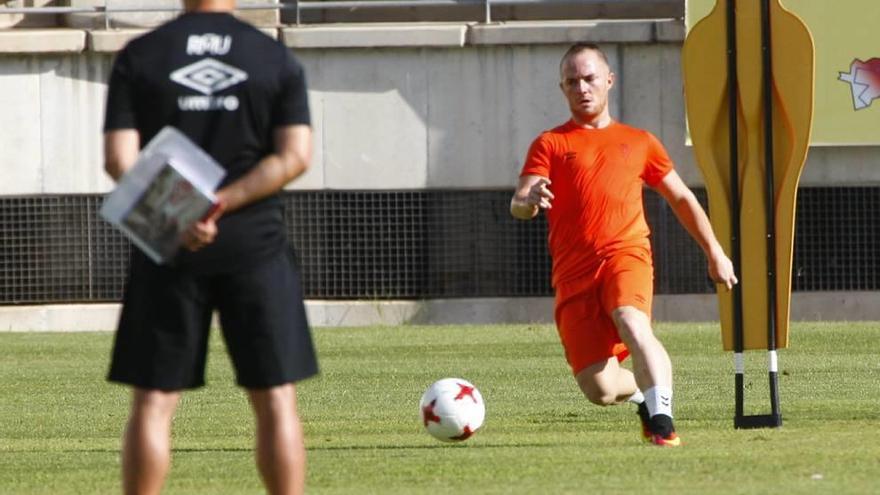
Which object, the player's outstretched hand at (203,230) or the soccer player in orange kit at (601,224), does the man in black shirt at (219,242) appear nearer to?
the player's outstretched hand at (203,230)

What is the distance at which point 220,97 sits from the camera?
593cm

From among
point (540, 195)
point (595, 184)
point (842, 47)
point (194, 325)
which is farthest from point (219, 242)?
point (842, 47)

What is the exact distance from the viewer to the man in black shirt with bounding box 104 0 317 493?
594 cm

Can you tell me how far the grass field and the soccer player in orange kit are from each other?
48cm

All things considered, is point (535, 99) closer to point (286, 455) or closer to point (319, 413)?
point (319, 413)

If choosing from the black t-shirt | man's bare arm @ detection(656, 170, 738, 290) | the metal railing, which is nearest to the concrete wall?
the metal railing

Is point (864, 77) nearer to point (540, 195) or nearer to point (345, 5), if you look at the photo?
point (345, 5)

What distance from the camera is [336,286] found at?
23.0 meters

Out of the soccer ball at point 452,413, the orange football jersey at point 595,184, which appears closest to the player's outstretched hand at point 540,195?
the orange football jersey at point 595,184

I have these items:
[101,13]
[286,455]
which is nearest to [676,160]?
[101,13]

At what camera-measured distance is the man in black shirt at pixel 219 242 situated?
19.5 feet

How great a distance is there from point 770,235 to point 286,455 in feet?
15.6

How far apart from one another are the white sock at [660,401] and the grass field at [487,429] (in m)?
0.20

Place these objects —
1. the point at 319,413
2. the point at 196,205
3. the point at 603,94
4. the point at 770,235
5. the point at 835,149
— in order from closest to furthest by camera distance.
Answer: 1. the point at 196,205
2. the point at 603,94
3. the point at 770,235
4. the point at 319,413
5. the point at 835,149
